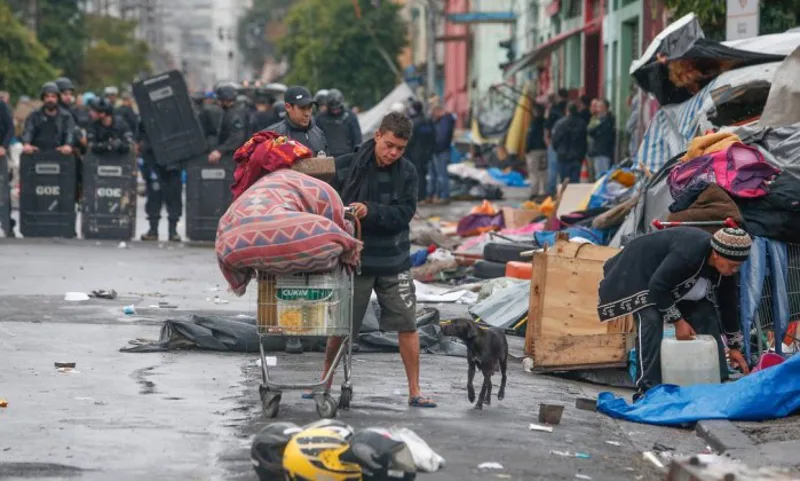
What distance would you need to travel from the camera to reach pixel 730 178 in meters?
12.4

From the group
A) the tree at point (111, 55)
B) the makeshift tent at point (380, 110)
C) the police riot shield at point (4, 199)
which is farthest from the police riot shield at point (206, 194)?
the tree at point (111, 55)

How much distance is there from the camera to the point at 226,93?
73.8ft

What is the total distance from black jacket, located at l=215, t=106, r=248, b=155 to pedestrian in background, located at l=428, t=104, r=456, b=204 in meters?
10.8

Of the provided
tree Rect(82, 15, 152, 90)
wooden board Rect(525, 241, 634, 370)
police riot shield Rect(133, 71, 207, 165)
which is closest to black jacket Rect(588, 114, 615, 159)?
police riot shield Rect(133, 71, 207, 165)

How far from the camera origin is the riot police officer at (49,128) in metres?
22.3

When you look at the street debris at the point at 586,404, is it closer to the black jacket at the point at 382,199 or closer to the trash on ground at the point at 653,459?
the trash on ground at the point at 653,459

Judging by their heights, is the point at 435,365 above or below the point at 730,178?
below

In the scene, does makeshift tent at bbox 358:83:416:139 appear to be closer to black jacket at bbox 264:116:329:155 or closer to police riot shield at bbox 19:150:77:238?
police riot shield at bbox 19:150:77:238

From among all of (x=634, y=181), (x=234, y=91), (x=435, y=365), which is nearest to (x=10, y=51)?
(x=234, y=91)

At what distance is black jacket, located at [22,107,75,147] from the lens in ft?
73.0

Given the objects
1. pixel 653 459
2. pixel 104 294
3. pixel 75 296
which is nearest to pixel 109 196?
pixel 104 294

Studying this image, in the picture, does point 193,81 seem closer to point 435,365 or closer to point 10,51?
point 10,51

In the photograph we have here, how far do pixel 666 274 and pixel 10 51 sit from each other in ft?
145

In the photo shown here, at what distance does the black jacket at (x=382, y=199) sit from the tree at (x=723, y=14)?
39.8 ft
